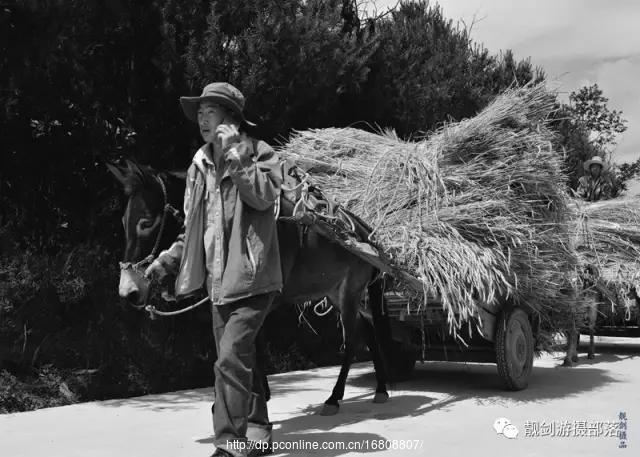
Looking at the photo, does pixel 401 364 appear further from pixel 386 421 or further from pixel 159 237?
pixel 159 237

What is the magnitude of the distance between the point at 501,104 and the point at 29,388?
14.4 feet

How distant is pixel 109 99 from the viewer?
640cm

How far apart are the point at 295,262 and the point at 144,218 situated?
1062mm

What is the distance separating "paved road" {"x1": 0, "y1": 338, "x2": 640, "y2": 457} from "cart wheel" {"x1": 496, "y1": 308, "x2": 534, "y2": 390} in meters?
0.14

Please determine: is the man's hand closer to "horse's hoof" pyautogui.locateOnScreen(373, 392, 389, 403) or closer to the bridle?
the bridle

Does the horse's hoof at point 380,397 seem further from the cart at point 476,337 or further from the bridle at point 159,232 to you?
the bridle at point 159,232

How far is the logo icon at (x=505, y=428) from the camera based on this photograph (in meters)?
4.27

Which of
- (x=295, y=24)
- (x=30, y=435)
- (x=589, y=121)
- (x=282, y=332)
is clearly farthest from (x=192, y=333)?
(x=589, y=121)

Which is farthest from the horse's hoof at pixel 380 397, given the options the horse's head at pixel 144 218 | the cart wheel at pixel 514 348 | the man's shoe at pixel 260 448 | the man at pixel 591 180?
the man at pixel 591 180

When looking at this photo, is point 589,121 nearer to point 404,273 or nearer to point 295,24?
point 295,24

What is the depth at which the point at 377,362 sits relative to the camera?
5629 millimetres

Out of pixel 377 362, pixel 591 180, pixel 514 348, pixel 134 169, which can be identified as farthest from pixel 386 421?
pixel 591 180

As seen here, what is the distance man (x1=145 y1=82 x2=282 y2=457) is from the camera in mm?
3264

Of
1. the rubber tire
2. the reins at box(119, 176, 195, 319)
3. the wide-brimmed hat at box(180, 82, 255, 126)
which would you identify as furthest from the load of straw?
the wide-brimmed hat at box(180, 82, 255, 126)
